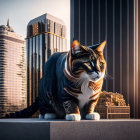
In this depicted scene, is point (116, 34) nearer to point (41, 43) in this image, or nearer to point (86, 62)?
point (86, 62)

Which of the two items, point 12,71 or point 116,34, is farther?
point 12,71

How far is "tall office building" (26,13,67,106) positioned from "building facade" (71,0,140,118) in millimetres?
13389

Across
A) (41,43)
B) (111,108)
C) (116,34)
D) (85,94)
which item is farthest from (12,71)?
(85,94)

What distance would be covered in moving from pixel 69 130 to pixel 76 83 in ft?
0.96

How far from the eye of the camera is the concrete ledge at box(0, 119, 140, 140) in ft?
3.93

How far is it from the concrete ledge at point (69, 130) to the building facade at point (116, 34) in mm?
4262

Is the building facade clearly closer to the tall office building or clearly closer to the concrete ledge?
the concrete ledge

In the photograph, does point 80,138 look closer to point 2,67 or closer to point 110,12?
point 110,12

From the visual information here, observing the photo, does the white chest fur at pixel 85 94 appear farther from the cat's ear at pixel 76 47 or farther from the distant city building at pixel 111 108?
the distant city building at pixel 111 108

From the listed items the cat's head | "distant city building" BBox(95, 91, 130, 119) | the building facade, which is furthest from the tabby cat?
the building facade

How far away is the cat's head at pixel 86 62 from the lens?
1348 millimetres

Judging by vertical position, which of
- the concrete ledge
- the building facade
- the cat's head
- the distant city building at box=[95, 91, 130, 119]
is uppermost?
the building facade

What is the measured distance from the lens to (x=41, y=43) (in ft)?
76.3

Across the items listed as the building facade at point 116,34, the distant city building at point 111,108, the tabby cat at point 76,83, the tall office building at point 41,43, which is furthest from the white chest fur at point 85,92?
the tall office building at point 41,43
